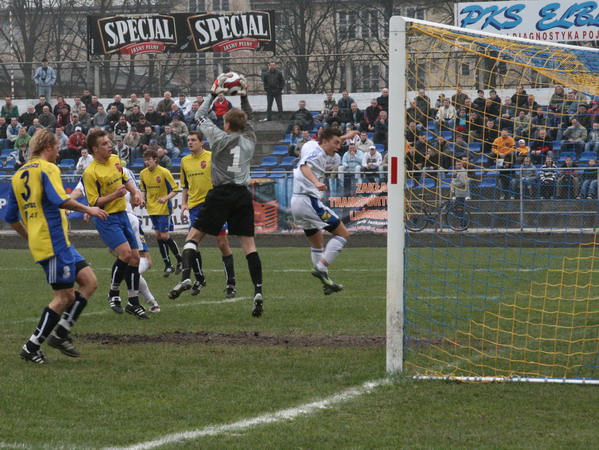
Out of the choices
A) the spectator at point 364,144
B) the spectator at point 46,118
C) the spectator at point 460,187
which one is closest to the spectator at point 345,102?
the spectator at point 364,144

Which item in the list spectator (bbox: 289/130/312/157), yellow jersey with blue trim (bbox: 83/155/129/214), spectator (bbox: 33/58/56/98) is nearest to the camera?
yellow jersey with blue trim (bbox: 83/155/129/214)

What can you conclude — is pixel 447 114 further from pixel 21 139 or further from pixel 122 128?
pixel 21 139

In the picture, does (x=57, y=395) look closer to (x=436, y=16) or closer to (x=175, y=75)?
(x=175, y=75)

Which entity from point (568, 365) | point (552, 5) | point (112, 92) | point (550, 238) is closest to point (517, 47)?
point (568, 365)

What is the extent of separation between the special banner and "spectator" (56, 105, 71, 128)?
16.1ft

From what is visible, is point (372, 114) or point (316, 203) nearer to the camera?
point (316, 203)

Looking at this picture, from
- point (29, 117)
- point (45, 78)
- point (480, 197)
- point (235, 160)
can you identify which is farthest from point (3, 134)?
point (235, 160)

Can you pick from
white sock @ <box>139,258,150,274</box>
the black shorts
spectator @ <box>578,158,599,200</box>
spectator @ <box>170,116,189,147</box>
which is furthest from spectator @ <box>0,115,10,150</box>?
the black shorts

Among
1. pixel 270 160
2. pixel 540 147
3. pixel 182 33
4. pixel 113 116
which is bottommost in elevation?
pixel 270 160

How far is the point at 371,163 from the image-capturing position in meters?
24.5

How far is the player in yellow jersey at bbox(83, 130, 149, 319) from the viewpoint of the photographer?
1039 centimetres

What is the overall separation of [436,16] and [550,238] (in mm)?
32072

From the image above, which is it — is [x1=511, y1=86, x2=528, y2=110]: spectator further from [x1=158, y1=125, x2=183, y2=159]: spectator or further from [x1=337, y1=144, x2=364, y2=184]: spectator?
Result: [x1=158, y1=125, x2=183, y2=159]: spectator

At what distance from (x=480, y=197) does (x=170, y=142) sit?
12.6m
